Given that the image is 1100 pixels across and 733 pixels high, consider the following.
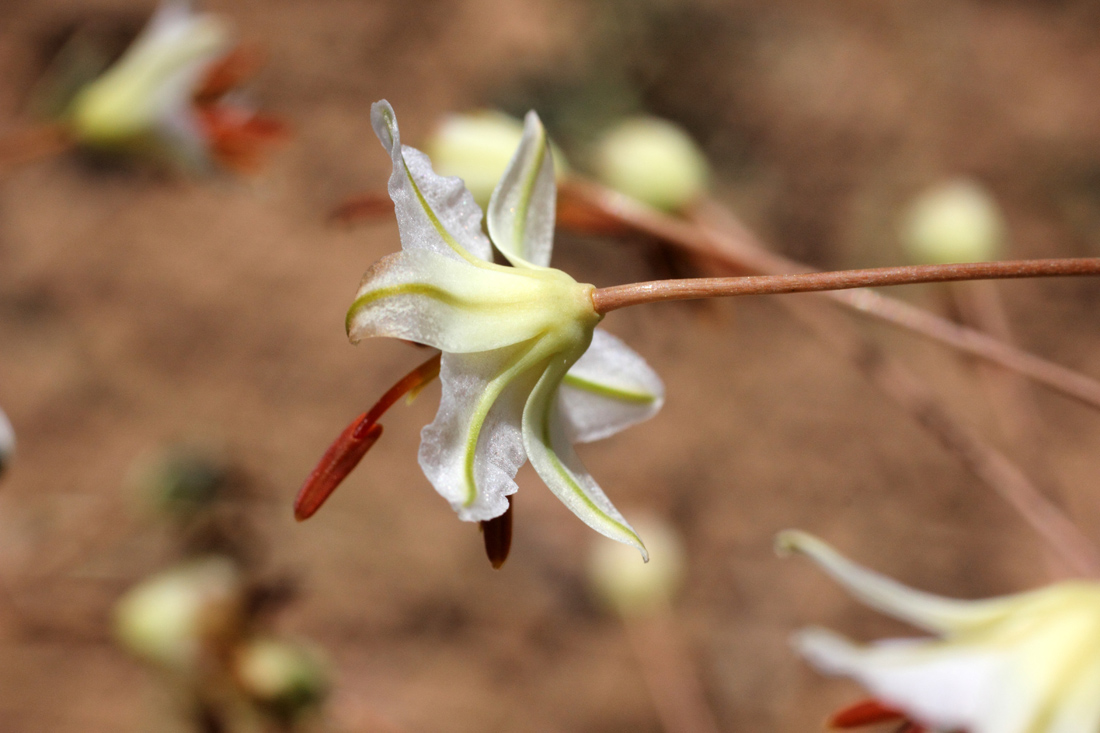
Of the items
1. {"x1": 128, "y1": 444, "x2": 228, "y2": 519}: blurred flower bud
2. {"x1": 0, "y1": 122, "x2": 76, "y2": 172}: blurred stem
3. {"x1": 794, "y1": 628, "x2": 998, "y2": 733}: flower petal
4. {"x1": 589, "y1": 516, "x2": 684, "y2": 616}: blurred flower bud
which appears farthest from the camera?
{"x1": 128, "y1": 444, "x2": 228, "y2": 519}: blurred flower bud

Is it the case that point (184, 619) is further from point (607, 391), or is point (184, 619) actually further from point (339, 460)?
point (607, 391)

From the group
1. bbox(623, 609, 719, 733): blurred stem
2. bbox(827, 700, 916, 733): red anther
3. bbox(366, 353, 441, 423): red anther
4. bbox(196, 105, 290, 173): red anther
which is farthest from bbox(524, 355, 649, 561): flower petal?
bbox(623, 609, 719, 733): blurred stem

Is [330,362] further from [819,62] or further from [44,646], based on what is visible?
[819,62]

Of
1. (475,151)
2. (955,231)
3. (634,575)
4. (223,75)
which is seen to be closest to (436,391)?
(634,575)

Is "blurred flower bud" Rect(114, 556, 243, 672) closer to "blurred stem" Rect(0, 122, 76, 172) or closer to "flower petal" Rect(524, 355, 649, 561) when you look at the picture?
"blurred stem" Rect(0, 122, 76, 172)

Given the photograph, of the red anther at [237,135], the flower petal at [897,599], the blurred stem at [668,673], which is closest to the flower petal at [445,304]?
the flower petal at [897,599]

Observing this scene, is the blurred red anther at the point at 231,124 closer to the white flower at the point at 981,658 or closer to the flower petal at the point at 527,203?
the flower petal at the point at 527,203
